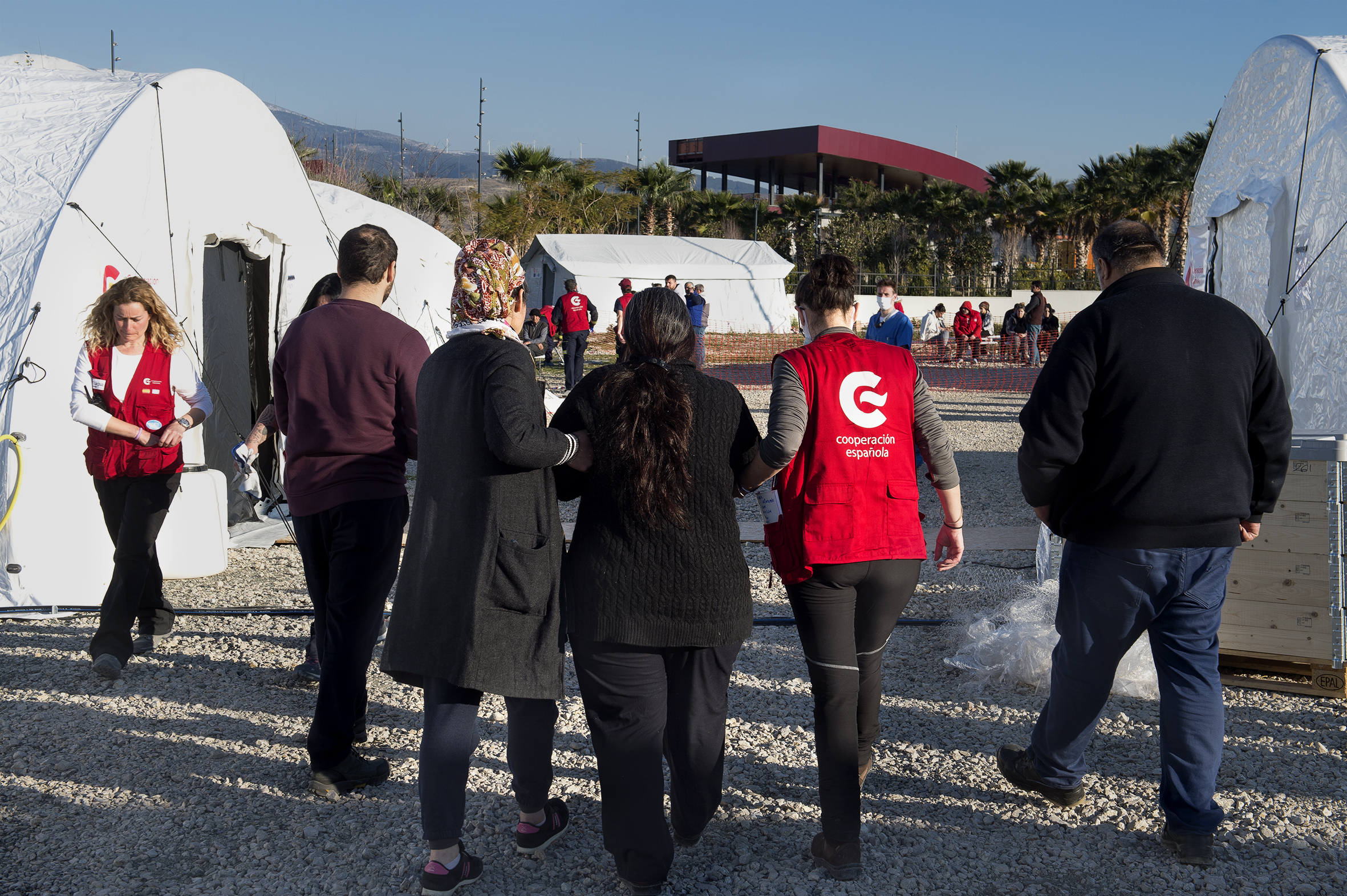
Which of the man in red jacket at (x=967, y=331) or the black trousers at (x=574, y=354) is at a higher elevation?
the man in red jacket at (x=967, y=331)

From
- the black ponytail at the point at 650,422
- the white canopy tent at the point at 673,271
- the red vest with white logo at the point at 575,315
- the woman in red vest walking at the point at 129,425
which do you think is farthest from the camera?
the white canopy tent at the point at 673,271

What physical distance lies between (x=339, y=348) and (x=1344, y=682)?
14.3ft

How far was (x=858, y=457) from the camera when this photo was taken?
9.41 ft

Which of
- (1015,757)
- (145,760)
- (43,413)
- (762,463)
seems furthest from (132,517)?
(1015,757)

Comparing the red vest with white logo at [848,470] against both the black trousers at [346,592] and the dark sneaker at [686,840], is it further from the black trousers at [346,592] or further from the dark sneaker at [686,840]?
the black trousers at [346,592]

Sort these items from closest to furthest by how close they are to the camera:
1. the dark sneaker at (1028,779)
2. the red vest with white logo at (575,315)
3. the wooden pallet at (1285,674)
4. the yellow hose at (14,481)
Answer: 1. the dark sneaker at (1028,779)
2. the wooden pallet at (1285,674)
3. the yellow hose at (14,481)
4. the red vest with white logo at (575,315)

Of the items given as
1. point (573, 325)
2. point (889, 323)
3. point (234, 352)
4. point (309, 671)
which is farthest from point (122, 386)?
point (573, 325)

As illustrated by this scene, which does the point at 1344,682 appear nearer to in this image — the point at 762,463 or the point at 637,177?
the point at 762,463

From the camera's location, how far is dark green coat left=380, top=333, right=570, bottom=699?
102 inches

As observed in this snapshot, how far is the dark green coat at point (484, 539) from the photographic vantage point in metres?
2.58

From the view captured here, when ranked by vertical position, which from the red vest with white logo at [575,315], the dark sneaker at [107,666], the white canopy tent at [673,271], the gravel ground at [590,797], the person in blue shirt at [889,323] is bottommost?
the gravel ground at [590,797]

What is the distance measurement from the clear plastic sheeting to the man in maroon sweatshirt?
2723mm

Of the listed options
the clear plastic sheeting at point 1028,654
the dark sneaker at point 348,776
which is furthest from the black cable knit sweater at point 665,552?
the clear plastic sheeting at point 1028,654

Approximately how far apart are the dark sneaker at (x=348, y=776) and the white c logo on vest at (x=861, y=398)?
2.11m
